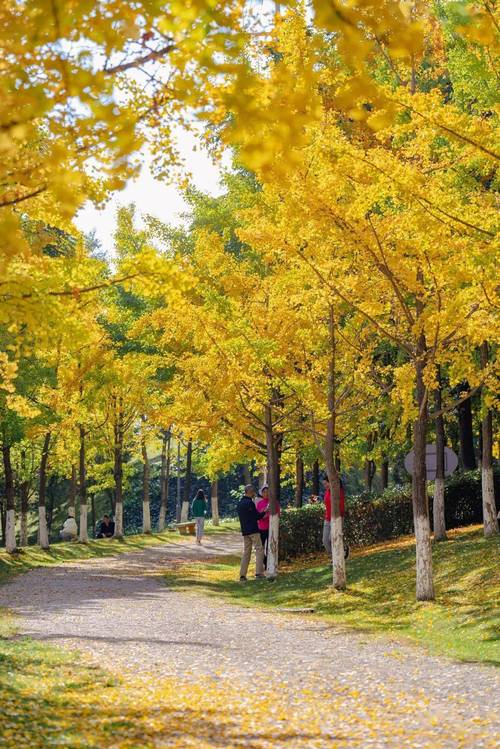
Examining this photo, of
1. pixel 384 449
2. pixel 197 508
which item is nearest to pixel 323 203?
pixel 384 449

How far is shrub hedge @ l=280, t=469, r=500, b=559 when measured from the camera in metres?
23.4

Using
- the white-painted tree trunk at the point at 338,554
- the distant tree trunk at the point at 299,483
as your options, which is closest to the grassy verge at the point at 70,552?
the distant tree trunk at the point at 299,483

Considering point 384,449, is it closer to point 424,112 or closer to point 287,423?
point 287,423

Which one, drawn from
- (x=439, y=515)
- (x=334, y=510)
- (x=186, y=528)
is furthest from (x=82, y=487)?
(x=334, y=510)

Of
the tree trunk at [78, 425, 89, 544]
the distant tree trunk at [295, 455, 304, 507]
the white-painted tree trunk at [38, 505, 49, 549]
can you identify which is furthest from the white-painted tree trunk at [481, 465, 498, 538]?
the tree trunk at [78, 425, 89, 544]

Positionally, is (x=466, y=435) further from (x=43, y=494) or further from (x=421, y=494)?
(x=43, y=494)

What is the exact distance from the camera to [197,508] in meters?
30.5

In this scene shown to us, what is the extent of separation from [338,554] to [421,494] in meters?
2.99

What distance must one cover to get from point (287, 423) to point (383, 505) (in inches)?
214

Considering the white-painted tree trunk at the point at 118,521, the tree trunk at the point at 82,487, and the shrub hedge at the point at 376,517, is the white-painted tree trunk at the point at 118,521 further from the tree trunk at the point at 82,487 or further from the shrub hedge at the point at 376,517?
the shrub hedge at the point at 376,517

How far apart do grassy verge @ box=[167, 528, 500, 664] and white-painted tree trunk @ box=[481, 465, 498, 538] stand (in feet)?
1.25

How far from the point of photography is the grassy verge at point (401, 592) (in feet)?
38.2

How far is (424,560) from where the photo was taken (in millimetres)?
13805

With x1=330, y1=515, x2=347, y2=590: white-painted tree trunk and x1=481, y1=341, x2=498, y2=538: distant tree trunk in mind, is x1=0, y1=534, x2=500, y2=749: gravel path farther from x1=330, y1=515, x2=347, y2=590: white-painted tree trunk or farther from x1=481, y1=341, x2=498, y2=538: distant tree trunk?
x1=481, y1=341, x2=498, y2=538: distant tree trunk
